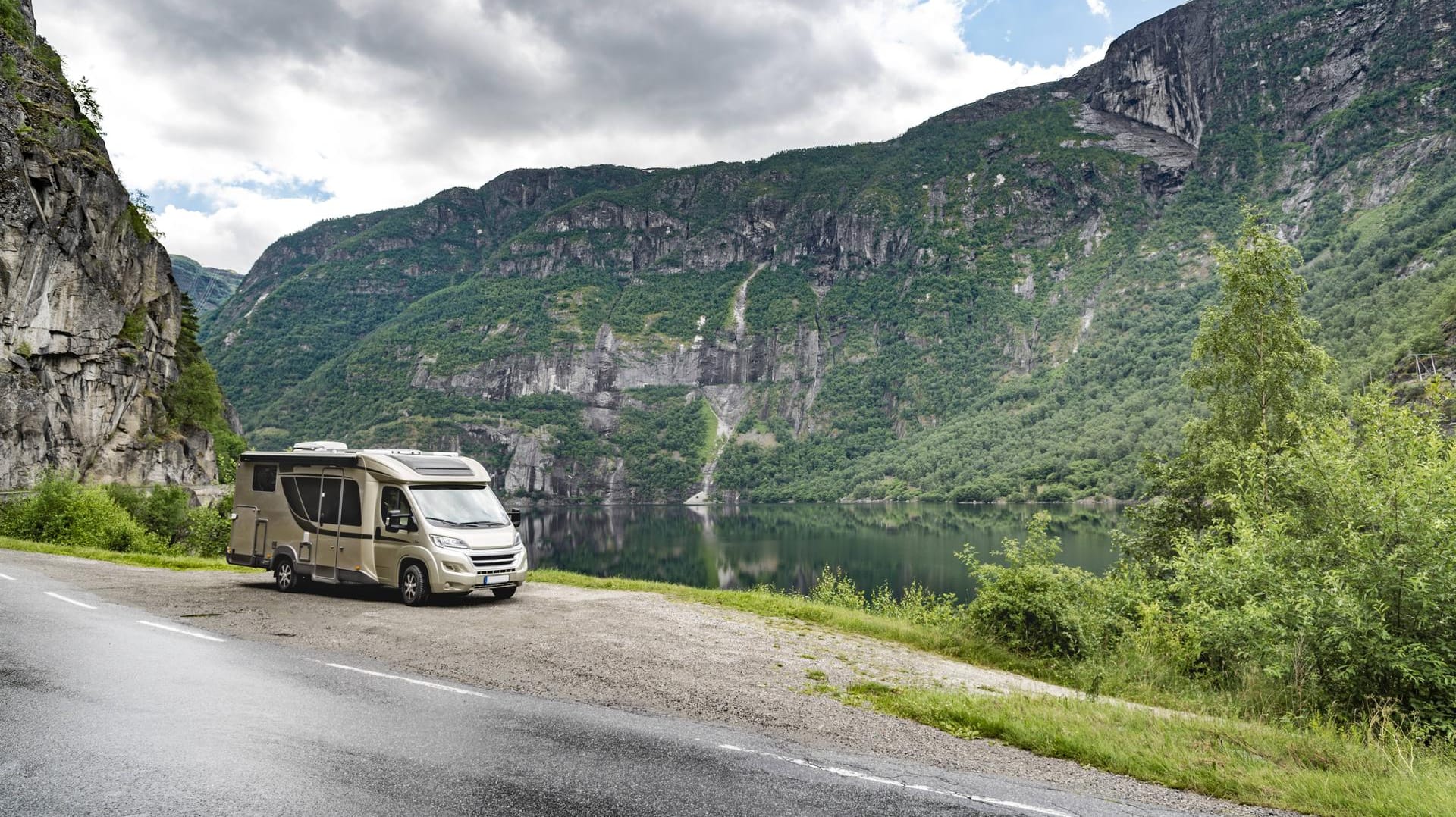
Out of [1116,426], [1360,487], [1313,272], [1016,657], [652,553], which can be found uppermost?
[1313,272]

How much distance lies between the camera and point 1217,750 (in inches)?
298

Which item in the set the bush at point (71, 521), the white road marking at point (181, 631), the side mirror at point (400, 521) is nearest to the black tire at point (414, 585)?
the side mirror at point (400, 521)

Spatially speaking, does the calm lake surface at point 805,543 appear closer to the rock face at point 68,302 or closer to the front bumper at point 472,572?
the front bumper at point 472,572

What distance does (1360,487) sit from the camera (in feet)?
35.9

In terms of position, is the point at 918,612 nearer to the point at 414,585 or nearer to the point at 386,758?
the point at 414,585

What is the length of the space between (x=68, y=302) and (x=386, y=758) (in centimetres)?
6509

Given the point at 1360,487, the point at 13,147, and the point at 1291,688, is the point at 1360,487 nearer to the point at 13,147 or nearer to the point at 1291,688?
the point at 1291,688

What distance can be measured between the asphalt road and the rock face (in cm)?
5483

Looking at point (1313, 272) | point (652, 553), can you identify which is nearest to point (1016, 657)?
point (652, 553)

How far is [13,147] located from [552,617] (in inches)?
2246

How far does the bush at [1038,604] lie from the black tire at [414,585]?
11.2 m

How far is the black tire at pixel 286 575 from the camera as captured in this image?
58.3 feet

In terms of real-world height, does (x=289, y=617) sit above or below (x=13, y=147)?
below

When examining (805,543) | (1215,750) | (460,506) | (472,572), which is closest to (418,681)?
(472,572)
